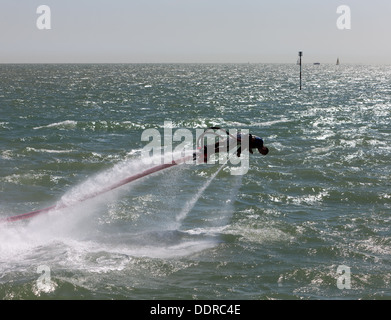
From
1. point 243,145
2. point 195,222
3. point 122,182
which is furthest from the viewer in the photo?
point 195,222

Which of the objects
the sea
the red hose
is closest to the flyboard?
the red hose

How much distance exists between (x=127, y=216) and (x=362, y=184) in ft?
39.7

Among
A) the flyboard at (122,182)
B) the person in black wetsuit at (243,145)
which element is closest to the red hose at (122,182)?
the flyboard at (122,182)

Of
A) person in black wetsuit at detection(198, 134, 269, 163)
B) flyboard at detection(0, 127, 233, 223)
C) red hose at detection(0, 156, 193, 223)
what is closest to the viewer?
person in black wetsuit at detection(198, 134, 269, 163)

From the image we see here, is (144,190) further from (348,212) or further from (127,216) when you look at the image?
(348,212)

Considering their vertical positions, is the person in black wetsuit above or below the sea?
above

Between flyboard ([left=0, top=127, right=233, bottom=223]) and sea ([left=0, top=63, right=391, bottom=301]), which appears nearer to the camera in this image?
sea ([left=0, top=63, right=391, bottom=301])

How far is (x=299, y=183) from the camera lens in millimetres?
27688

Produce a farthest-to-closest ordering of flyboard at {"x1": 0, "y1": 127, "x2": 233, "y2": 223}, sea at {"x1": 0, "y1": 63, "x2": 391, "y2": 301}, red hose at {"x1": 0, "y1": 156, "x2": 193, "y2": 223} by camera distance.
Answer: red hose at {"x1": 0, "y1": 156, "x2": 193, "y2": 223}, flyboard at {"x1": 0, "y1": 127, "x2": 233, "y2": 223}, sea at {"x1": 0, "y1": 63, "x2": 391, "y2": 301}

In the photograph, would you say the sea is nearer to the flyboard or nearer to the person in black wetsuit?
the flyboard

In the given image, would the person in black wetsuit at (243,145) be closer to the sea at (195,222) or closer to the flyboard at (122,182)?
the flyboard at (122,182)

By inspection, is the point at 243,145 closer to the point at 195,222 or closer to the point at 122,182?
the point at 122,182

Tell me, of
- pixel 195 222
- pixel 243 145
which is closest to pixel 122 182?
pixel 195 222

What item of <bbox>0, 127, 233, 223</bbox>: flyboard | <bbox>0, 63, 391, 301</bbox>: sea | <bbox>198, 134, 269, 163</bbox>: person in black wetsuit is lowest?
<bbox>0, 63, 391, 301</bbox>: sea
